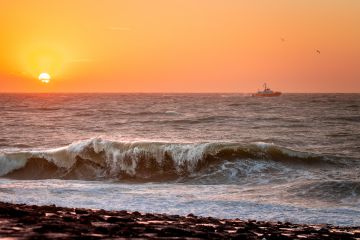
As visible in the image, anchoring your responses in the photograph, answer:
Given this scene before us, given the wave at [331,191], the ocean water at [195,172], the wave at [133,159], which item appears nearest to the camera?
the ocean water at [195,172]

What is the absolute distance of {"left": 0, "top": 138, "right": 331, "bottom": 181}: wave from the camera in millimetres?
25688

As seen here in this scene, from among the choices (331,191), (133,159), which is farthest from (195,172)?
(331,191)

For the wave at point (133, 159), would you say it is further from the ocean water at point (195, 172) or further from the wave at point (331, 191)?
the wave at point (331, 191)

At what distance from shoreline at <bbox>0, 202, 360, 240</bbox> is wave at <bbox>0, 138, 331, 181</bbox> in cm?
1342

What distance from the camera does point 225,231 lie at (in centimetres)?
998

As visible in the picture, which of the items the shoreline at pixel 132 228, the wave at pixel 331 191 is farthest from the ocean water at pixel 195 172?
the shoreline at pixel 132 228

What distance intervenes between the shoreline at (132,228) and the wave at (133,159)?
13417mm

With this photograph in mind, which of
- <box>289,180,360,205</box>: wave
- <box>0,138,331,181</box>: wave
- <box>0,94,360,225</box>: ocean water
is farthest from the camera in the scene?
<box>0,138,331,181</box>: wave

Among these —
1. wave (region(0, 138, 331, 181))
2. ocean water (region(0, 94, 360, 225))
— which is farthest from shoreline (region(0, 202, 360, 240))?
wave (region(0, 138, 331, 181))

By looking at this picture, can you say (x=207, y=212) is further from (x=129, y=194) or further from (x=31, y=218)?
(x=31, y=218)

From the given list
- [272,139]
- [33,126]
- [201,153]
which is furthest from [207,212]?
[33,126]

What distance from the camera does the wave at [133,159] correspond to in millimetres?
25688

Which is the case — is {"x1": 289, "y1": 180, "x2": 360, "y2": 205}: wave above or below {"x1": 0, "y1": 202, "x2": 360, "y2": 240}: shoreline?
below

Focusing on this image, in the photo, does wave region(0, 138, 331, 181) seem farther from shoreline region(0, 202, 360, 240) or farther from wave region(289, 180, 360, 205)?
shoreline region(0, 202, 360, 240)
